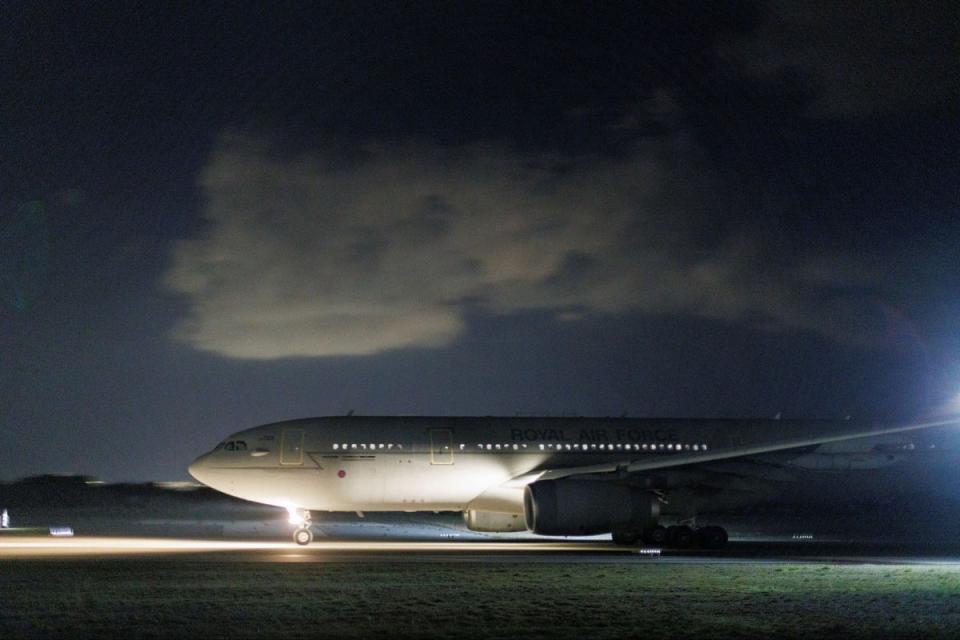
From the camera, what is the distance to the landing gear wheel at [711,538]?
3397cm

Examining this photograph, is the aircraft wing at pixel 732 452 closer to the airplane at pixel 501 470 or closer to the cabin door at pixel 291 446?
the airplane at pixel 501 470

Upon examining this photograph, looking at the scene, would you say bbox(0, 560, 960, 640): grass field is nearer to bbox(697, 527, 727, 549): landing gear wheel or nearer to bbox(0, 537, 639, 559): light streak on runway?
bbox(0, 537, 639, 559): light streak on runway

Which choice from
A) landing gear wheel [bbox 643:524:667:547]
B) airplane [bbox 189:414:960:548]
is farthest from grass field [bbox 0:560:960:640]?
landing gear wheel [bbox 643:524:667:547]

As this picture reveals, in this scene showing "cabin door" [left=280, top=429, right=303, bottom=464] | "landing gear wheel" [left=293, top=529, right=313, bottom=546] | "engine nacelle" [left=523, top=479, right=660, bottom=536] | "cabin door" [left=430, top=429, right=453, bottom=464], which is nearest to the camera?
"engine nacelle" [left=523, top=479, right=660, bottom=536]

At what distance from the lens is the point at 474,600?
18656 mm

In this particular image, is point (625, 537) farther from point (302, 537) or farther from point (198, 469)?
point (198, 469)

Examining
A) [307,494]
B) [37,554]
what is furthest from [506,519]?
[37,554]

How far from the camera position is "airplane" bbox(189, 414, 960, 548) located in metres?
33.9

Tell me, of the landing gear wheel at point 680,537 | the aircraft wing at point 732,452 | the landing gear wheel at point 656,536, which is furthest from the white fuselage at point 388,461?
the landing gear wheel at point 680,537

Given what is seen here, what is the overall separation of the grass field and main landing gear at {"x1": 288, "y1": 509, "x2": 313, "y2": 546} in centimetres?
825

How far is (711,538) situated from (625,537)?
9.25 feet

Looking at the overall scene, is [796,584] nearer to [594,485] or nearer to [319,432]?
[594,485]

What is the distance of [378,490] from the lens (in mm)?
35781

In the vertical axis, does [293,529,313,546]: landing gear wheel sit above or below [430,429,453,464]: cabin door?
below
